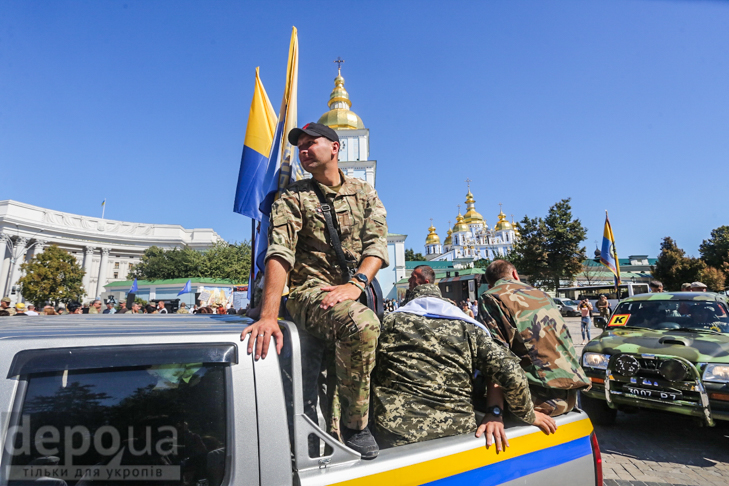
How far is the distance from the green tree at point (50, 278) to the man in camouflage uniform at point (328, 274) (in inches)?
2070

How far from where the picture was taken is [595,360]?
15.5ft

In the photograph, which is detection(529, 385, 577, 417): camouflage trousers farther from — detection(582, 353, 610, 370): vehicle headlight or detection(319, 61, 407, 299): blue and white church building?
detection(319, 61, 407, 299): blue and white church building

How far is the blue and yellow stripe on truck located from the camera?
4.92 feet

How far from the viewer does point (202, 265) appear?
49.2m

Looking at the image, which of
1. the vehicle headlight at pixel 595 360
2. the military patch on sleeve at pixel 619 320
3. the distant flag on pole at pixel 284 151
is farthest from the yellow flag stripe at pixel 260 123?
the military patch on sleeve at pixel 619 320

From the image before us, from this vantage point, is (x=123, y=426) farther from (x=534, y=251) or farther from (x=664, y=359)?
(x=534, y=251)

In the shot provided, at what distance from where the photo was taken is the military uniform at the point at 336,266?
5.40 feet

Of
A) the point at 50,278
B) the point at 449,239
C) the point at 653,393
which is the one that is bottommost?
the point at 653,393

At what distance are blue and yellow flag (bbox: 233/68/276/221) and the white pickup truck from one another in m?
2.15

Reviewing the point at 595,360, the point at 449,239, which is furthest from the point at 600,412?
the point at 449,239

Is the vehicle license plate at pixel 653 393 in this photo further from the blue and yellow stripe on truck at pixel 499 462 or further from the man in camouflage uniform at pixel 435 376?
the man in camouflage uniform at pixel 435 376

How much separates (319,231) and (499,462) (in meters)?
1.39

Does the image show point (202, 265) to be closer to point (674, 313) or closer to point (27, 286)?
point (27, 286)

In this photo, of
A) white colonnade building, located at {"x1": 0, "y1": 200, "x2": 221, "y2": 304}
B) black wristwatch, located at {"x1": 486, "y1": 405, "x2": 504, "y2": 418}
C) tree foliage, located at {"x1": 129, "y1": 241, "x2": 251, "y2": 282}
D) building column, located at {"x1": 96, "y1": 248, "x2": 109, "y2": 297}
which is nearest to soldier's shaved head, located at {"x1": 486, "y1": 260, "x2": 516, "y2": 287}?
black wristwatch, located at {"x1": 486, "y1": 405, "x2": 504, "y2": 418}
